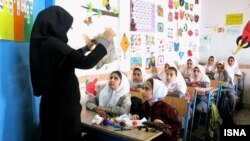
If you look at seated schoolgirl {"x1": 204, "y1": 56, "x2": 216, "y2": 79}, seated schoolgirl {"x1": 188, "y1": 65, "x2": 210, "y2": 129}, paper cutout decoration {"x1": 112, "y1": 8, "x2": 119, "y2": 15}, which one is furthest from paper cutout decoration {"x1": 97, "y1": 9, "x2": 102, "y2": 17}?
seated schoolgirl {"x1": 204, "y1": 56, "x2": 216, "y2": 79}

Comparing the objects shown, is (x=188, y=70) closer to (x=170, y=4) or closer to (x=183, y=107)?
(x=170, y=4)

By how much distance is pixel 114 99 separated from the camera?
2.65m

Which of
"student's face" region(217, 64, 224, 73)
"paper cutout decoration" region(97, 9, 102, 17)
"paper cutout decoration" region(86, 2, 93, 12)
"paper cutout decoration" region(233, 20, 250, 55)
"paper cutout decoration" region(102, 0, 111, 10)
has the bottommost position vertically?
"student's face" region(217, 64, 224, 73)

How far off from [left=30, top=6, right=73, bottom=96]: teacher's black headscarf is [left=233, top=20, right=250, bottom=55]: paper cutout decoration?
14.2 ft

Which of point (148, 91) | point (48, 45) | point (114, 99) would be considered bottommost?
point (114, 99)

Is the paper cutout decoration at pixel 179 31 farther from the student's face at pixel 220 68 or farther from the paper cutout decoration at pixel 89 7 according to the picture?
the paper cutout decoration at pixel 89 7

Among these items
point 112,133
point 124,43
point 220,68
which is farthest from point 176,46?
point 112,133

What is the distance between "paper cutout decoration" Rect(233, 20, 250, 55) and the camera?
5.05m

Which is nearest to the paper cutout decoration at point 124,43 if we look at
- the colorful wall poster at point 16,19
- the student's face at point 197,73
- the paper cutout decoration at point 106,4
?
the paper cutout decoration at point 106,4

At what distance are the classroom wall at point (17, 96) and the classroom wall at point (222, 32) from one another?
4.21m

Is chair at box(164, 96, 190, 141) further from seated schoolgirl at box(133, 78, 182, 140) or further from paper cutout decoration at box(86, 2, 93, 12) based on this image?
paper cutout decoration at box(86, 2, 93, 12)

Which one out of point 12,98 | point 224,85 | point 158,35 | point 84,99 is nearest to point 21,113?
point 12,98

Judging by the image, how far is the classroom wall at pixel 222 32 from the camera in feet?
16.8

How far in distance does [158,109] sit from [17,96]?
3.86 ft
